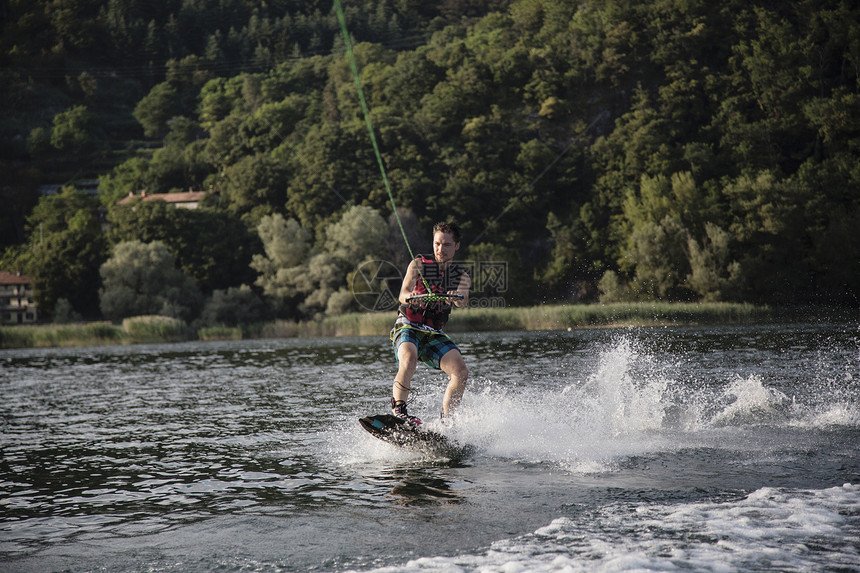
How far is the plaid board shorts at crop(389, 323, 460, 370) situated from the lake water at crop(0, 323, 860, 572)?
2.42 ft

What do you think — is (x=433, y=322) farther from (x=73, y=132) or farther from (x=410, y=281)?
(x=73, y=132)

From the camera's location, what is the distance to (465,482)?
7.44 m

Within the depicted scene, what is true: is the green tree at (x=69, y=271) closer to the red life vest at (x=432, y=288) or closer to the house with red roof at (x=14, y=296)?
the house with red roof at (x=14, y=296)

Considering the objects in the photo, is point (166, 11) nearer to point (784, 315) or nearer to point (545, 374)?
point (784, 315)

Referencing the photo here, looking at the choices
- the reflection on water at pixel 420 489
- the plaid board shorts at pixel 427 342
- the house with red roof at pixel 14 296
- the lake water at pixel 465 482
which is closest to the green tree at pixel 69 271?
the house with red roof at pixel 14 296

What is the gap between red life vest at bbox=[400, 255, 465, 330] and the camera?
9.17 meters

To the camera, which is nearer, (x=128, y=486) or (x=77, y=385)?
(x=128, y=486)

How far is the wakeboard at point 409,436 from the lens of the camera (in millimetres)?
8758

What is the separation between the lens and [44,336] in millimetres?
→ 43062

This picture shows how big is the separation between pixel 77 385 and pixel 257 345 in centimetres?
1744

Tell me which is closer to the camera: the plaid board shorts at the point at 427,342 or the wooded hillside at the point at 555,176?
the plaid board shorts at the point at 427,342

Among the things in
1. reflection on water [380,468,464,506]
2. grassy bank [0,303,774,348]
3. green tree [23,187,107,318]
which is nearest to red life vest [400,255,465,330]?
reflection on water [380,468,464,506]

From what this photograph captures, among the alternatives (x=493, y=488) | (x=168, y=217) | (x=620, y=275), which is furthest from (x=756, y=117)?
(x=493, y=488)

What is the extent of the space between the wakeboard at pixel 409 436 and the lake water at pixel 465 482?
15cm
